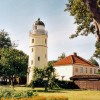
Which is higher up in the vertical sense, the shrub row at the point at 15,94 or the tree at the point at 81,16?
the tree at the point at 81,16

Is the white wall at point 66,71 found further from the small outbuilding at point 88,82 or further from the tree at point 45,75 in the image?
the tree at point 45,75

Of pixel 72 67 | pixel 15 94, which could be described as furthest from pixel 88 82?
pixel 15 94

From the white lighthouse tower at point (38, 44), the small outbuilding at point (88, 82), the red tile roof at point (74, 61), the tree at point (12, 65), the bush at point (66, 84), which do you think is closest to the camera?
the tree at point (12, 65)

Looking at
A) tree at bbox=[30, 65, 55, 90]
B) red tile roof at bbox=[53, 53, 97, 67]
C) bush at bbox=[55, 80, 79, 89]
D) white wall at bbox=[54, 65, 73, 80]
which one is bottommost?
bush at bbox=[55, 80, 79, 89]

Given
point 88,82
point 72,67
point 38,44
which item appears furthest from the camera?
point 72,67

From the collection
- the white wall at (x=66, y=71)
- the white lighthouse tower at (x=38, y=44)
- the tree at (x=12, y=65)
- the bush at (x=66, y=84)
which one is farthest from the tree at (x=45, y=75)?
the white wall at (x=66, y=71)

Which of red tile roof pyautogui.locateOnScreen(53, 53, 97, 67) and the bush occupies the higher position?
red tile roof pyautogui.locateOnScreen(53, 53, 97, 67)

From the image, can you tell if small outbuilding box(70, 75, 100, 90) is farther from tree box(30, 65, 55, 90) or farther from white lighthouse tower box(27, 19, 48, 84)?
white lighthouse tower box(27, 19, 48, 84)

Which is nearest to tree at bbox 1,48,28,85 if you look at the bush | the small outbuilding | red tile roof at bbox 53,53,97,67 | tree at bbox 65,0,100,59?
the bush

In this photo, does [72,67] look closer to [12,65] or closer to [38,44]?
[38,44]

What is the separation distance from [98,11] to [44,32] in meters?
61.7

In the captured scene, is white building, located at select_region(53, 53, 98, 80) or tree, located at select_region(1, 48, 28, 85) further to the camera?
white building, located at select_region(53, 53, 98, 80)

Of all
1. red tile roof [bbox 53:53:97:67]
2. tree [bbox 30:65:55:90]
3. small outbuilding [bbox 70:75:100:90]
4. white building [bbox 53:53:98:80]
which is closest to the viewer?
tree [bbox 30:65:55:90]

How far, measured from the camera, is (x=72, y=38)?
28516 mm
